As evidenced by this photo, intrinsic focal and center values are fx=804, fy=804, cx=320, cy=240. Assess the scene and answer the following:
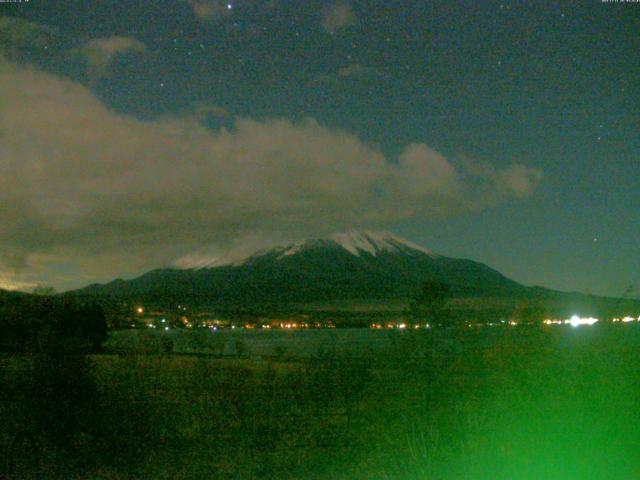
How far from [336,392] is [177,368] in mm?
5941

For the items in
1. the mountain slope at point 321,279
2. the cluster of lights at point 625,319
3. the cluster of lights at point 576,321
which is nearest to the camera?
→ the cluster of lights at point 625,319

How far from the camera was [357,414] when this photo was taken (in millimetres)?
14688

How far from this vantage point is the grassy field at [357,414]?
9.78 meters

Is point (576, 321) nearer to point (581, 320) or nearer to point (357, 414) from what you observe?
point (581, 320)

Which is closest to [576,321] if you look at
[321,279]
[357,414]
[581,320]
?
[581,320]

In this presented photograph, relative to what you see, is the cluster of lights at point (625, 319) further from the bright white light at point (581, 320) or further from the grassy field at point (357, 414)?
the bright white light at point (581, 320)

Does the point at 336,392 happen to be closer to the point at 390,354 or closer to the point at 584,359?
the point at 390,354

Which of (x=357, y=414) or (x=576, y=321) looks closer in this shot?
(x=357, y=414)

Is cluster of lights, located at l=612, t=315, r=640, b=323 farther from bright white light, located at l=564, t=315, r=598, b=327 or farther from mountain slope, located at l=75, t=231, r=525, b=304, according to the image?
mountain slope, located at l=75, t=231, r=525, b=304

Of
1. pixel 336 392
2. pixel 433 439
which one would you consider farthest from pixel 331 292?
pixel 433 439

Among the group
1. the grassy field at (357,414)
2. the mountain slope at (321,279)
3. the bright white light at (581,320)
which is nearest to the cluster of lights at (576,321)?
the bright white light at (581,320)

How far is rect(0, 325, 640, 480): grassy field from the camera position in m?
9.78

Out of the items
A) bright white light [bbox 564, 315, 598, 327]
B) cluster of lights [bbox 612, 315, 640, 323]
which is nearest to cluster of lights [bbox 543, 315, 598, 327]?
bright white light [bbox 564, 315, 598, 327]

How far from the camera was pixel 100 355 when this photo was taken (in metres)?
18.8
